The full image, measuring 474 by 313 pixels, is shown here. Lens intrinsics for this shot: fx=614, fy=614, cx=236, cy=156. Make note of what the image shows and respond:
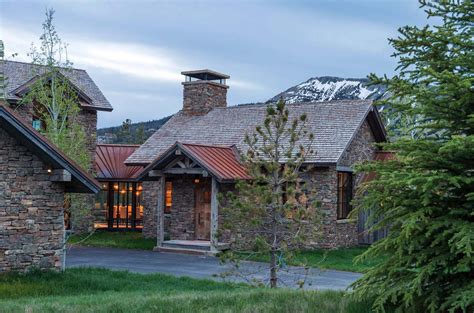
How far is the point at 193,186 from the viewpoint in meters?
24.5

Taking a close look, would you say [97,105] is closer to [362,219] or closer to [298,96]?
[362,219]

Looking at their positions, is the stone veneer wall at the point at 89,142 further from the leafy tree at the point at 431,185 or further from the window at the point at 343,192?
the leafy tree at the point at 431,185

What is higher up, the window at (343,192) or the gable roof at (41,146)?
the gable roof at (41,146)

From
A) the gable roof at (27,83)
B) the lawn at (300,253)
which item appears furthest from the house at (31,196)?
the gable roof at (27,83)

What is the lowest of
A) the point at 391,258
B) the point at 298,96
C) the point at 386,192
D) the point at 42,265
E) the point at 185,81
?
the point at 42,265

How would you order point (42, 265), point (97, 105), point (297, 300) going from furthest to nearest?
point (97, 105), point (42, 265), point (297, 300)

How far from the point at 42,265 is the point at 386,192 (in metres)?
10.3

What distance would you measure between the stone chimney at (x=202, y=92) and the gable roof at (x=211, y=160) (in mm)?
5650

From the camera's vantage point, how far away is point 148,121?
94438 mm

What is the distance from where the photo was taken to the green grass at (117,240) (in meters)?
24.5

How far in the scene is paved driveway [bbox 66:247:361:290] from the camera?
16.3 meters

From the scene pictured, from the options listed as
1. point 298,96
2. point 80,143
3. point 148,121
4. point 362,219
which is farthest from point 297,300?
point 298,96

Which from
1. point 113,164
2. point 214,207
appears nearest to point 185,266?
point 214,207

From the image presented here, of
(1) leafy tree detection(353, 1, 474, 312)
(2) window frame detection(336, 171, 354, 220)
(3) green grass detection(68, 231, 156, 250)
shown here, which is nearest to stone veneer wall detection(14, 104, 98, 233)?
(3) green grass detection(68, 231, 156, 250)
